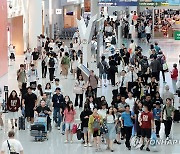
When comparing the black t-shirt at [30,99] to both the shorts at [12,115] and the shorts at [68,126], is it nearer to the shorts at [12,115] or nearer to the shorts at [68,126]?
the shorts at [12,115]

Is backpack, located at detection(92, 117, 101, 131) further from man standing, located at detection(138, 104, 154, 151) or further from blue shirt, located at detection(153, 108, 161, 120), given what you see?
blue shirt, located at detection(153, 108, 161, 120)

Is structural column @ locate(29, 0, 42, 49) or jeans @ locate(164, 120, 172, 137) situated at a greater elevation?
structural column @ locate(29, 0, 42, 49)

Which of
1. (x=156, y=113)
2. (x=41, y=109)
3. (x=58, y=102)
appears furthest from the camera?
(x=58, y=102)

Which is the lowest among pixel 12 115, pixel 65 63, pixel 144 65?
pixel 12 115

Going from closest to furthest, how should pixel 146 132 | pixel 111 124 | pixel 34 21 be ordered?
pixel 111 124 < pixel 146 132 < pixel 34 21

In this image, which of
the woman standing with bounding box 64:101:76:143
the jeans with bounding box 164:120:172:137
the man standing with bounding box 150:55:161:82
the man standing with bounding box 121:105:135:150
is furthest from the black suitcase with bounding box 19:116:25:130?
the man standing with bounding box 150:55:161:82

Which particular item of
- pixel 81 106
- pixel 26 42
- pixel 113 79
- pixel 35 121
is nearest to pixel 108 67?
pixel 113 79

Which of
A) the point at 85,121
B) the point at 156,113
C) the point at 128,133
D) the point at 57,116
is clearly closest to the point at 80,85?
the point at 57,116

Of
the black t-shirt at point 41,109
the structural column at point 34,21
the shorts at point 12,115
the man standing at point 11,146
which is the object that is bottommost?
the shorts at point 12,115

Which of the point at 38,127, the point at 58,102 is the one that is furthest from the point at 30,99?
the point at 38,127

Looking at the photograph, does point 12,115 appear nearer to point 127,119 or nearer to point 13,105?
point 13,105

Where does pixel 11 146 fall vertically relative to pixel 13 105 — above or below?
above

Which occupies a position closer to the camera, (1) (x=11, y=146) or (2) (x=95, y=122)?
(1) (x=11, y=146)

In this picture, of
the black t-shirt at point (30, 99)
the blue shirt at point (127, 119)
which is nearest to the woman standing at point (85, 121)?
the blue shirt at point (127, 119)
